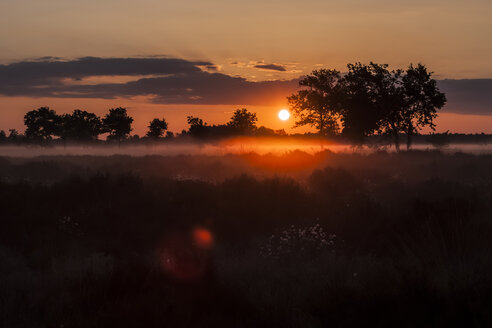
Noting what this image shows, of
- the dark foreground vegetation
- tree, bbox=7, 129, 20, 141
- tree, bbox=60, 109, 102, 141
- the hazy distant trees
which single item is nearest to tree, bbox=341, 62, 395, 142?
the hazy distant trees

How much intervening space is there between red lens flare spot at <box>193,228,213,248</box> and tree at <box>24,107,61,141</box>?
9053 centimetres

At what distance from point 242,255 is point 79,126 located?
305 ft

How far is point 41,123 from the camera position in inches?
3703

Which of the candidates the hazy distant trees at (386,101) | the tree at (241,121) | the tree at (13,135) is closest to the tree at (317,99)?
the hazy distant trees at (386,101)

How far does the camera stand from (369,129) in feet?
151

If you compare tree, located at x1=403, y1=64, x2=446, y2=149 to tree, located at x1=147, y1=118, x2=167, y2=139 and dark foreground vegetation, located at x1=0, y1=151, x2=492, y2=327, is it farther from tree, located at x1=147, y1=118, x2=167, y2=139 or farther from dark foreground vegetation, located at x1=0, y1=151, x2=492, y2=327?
tree, located at x1=147, y1=118, x2=167, y2=139

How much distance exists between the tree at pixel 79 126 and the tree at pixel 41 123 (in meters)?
2.14

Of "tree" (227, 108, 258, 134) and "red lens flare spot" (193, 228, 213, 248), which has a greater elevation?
"tree" (227, 108, 258, 134)

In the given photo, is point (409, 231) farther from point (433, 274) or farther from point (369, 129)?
point (369, 129)

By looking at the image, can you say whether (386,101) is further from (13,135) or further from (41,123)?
(13,135)

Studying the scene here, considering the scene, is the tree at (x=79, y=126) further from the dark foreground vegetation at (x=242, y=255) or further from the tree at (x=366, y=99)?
the dark foreground vegetation at (x=242, y=255)

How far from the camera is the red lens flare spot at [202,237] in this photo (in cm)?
1187

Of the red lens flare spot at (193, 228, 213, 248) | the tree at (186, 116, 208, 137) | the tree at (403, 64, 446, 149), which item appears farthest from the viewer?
the tree at (186, 116, 208, 137)

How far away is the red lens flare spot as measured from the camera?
11.9 metres
